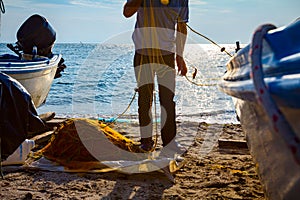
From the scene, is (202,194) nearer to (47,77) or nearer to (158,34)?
(158,34)

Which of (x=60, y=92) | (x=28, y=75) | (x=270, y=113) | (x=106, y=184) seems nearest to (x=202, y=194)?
(x=106, y=184)

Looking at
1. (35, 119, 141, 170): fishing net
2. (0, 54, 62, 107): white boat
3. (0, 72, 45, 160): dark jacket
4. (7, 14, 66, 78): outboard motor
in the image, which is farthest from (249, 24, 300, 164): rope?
(7, 14, 66, 78): outboard motor

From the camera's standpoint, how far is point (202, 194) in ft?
10.8

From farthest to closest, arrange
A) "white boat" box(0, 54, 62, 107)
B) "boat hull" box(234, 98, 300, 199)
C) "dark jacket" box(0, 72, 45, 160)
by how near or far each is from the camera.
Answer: "white boat" box(0, 54, 62, 107) → "dark jacket" box(0, 72, 45, 160) → "boat hull" box(234, 98, 300, 199)

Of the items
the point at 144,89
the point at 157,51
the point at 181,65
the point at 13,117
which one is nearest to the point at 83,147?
the point at 13,117

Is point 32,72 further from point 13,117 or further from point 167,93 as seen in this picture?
point 167,93

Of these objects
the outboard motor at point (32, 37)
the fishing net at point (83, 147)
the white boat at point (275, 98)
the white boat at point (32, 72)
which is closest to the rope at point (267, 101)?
the white boat at point (275, 98)

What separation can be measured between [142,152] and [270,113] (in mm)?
3066

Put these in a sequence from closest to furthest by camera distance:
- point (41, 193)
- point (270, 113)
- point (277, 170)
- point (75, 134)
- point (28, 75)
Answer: point (270, 113) < point (277, 170) < point (41, 193) < point (75, 134) < point (28, 75)

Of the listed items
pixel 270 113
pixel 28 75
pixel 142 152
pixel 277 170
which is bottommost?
pixel 142 152

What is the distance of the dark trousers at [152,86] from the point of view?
4285 mm

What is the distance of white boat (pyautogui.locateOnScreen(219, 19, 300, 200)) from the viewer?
1.34 metres

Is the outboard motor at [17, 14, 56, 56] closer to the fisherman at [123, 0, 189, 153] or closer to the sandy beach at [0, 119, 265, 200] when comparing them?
the fisherman at [123, 0, 189, 153]

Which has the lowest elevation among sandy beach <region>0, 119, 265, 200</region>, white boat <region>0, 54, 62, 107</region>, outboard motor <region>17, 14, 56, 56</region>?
sandy beach <region>0, 119, 265, 200</region>
